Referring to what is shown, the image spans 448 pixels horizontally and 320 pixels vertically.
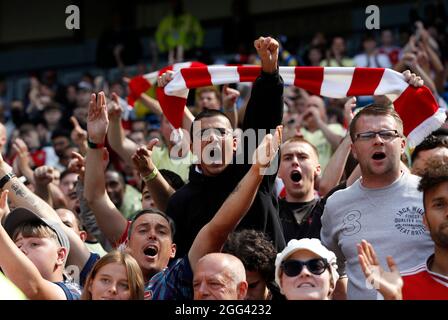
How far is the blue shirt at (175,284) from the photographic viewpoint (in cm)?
492

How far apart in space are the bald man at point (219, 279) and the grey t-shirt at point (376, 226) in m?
0.69

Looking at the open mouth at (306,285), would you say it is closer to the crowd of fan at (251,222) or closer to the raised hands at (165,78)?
the crowd of fan at (251,222)

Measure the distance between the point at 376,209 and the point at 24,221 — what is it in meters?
1.80

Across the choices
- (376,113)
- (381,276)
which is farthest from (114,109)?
(381,276)

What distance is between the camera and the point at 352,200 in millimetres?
5371

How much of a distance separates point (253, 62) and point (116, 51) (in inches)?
115

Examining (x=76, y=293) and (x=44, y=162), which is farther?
(x=44, y=162)

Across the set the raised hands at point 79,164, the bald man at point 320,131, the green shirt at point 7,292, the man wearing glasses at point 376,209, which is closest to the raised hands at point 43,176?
the raised hands at point 79,164

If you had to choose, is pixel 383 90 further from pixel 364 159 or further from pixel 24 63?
pixel 24 63

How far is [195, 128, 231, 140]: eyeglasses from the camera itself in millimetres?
5641

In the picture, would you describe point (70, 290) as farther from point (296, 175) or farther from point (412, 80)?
point (412, 80)

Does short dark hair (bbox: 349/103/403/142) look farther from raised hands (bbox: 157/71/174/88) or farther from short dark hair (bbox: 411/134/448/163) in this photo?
raised hands (bbox: 157/71/174/88)

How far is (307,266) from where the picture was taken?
4527 mm
